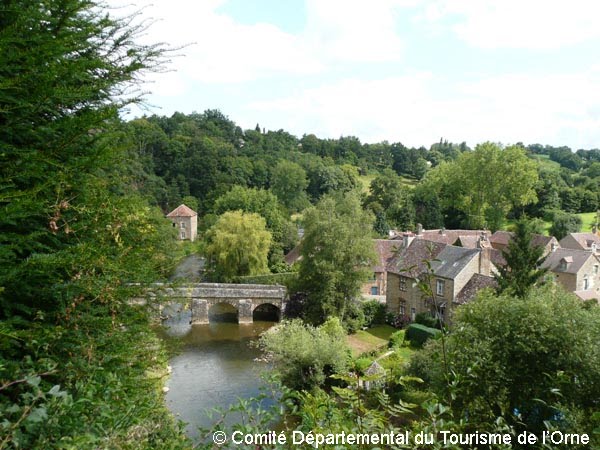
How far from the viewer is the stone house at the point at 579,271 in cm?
3272

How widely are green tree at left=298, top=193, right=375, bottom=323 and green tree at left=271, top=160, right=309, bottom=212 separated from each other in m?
38.7

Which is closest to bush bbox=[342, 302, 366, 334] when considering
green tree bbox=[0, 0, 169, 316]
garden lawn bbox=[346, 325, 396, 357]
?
garden lawn bbox=[346, 325, 396, 357]

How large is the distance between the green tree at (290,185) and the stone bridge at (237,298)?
1431 inches

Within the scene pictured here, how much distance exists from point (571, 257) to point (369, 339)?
16.1 m

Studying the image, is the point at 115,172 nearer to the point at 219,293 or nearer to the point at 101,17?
the point at 101,17

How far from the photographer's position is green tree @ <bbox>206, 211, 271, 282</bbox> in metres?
37.0

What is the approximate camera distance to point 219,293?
107ft

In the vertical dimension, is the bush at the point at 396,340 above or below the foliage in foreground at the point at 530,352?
below

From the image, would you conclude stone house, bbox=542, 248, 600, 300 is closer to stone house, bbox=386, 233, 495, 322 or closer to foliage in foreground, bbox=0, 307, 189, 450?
stone house, bbox=386, 233, 495, 322

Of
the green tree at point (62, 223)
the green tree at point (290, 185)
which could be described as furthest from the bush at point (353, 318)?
the green tree at point (290, 185)

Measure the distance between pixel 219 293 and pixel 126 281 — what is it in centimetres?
2666

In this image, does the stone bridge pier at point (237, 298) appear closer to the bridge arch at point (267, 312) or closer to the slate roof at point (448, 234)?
the bridge arch at point (267, 312)

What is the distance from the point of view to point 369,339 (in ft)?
95.3

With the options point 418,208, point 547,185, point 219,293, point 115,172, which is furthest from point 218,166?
point 115,172
